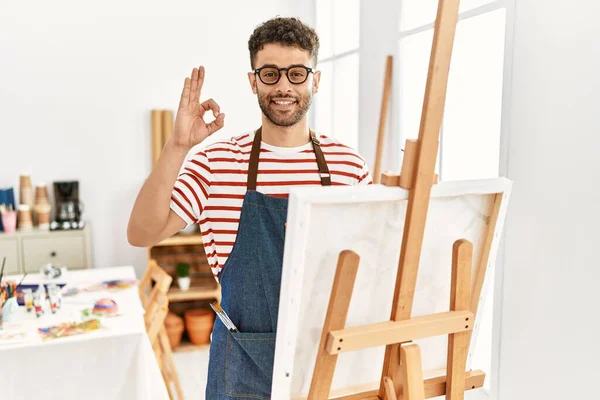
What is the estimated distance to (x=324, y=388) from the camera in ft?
3.18

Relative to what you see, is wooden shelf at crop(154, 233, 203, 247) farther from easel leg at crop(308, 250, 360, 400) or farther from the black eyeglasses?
easel leg at crop(308, 250, 360, 400)

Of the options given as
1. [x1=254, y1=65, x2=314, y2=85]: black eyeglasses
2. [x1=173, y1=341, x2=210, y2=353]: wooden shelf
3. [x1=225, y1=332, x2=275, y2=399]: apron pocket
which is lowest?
[x1=173, y1=341, x2=210, y2=353]: wooden shelf

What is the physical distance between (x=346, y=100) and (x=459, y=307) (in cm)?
240

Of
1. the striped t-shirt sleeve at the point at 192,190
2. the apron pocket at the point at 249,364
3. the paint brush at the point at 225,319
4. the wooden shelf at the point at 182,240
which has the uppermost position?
the striped t-shirt sleeve at the point at 192,190

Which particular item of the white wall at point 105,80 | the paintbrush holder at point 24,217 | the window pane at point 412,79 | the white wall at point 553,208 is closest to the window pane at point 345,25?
the white wall at point 105,80

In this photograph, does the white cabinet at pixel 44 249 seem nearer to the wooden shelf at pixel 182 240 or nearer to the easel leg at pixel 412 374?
the wooden shelf at pixel 182 240

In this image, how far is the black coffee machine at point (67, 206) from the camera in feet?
11.8

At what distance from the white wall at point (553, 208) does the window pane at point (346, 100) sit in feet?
4.81

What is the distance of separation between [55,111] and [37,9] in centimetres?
71

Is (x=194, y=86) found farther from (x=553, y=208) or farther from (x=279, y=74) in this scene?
(x=553, y=208)

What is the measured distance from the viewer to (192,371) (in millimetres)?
3396

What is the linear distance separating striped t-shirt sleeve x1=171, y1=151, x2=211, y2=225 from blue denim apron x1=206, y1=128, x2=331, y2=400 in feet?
0.35

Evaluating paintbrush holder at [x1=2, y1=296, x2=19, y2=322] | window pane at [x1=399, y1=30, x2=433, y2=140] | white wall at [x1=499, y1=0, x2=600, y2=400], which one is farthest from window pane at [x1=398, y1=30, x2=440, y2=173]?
paintbrush holder at [x1=2, y1=296, x2=19, y2=322]

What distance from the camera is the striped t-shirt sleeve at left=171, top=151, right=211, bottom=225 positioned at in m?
1.19
